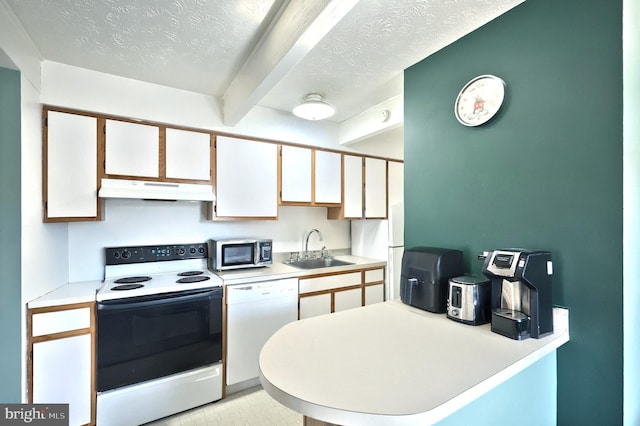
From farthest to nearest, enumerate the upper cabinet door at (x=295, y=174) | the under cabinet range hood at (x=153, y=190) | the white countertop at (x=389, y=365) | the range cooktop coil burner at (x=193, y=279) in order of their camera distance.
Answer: the upper cabinet door at (x=295, y=174) < the range cooktop coil burner at (x=193, y=279) < the under cabinet range hood at (x=153, y=190) < the white countertop at (x=389, y=365)

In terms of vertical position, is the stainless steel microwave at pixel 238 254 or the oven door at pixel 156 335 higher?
the stainless steel microwave at pixel 238 254

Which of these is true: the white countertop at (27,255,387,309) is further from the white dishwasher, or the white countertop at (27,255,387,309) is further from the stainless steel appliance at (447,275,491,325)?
the stainless steel appliance at (447,275,491,325)

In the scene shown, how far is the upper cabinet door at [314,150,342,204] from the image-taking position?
3080mm

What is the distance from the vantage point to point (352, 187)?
330 centimetres

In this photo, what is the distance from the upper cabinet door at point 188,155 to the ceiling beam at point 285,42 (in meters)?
0.55

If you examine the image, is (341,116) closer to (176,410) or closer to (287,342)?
(287,342)

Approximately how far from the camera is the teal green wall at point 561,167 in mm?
1158

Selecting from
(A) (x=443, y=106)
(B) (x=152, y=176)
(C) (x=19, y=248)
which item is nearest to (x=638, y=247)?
(A) (x=443, y=106)

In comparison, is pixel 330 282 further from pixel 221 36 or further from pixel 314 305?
pixel 221 36

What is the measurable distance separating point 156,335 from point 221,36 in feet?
6.56

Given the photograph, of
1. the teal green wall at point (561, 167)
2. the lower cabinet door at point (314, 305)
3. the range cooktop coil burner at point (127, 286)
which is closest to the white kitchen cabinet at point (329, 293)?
the lower cabinet door at point (314, 305)

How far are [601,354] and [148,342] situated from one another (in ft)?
8.20

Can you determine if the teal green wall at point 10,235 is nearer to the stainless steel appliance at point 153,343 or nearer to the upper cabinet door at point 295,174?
the stainless steel appliance at point 153,343

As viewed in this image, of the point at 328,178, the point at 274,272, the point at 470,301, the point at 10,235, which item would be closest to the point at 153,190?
the point at 10,235
